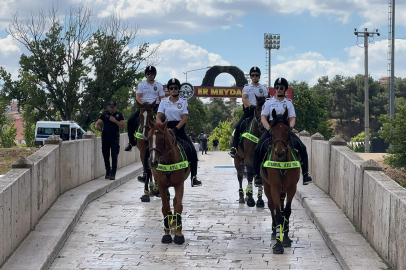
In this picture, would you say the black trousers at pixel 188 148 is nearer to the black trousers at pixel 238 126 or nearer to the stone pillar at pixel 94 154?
the black trousers at pixel 238 126

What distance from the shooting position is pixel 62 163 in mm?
14227

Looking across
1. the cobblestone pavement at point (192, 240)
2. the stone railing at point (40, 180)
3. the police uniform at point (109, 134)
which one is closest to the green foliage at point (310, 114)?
the stone railing at point (40, 180)

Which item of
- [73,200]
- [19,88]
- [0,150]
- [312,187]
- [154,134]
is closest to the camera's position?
[154,134]

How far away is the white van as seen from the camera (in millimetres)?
49531

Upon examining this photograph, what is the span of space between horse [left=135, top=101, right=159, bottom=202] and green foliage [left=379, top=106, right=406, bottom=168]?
18217 millimetres

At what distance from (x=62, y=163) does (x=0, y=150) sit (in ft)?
63.0

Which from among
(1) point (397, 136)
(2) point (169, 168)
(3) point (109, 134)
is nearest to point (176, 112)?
(2) point (169, 168)

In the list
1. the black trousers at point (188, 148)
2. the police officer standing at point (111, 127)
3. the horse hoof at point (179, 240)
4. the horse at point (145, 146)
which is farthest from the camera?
the police officer standing at point (111, 127)

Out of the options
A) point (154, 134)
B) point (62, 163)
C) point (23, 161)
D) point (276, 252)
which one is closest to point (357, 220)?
point (276, 252)

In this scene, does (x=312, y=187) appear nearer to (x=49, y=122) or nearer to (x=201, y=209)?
(x=201, y=209)

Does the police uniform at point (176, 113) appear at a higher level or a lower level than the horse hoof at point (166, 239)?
higher

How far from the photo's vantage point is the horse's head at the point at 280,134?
9.50 metres

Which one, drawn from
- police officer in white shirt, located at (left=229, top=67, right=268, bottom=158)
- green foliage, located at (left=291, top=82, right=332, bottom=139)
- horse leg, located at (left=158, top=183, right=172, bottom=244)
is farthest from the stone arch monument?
horse leg, located at (left=158, top=183, right=172, bottom=244)

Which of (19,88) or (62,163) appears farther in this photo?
(19,88)
